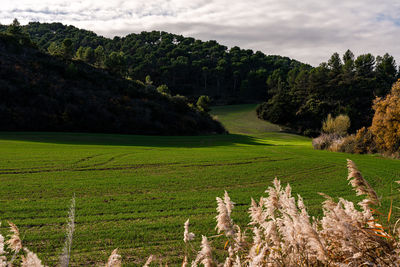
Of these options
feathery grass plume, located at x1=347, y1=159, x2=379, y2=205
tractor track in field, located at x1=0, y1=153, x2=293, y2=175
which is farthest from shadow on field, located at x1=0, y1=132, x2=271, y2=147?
feathery grass plume, located at x1=347, y1=159, x2=379, y2=205

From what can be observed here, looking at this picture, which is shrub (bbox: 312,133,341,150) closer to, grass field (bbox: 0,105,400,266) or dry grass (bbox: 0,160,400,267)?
Result: grass field (bbox: 0,105,400,266)

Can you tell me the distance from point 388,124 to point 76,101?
100 feet

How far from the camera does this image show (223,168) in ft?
47.2

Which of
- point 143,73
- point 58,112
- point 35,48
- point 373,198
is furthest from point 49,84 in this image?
point 143,73

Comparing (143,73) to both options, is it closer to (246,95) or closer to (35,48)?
(246,95)

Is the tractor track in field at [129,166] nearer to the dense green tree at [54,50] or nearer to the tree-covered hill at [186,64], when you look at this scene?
the dense green tree at [54,50]

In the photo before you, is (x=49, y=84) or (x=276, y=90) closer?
(x=49, y=84)

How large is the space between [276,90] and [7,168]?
77590 millimetres

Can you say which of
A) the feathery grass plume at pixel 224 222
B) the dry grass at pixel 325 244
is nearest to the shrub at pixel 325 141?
the dry grass at pixel 325 244

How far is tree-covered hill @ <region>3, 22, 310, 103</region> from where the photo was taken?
89.9m

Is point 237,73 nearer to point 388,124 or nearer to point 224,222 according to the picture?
point 388,124

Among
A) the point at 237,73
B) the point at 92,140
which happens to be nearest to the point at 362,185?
the point at 92,140

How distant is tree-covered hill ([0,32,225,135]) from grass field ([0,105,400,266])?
14.1m

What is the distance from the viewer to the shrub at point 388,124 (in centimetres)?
2120
